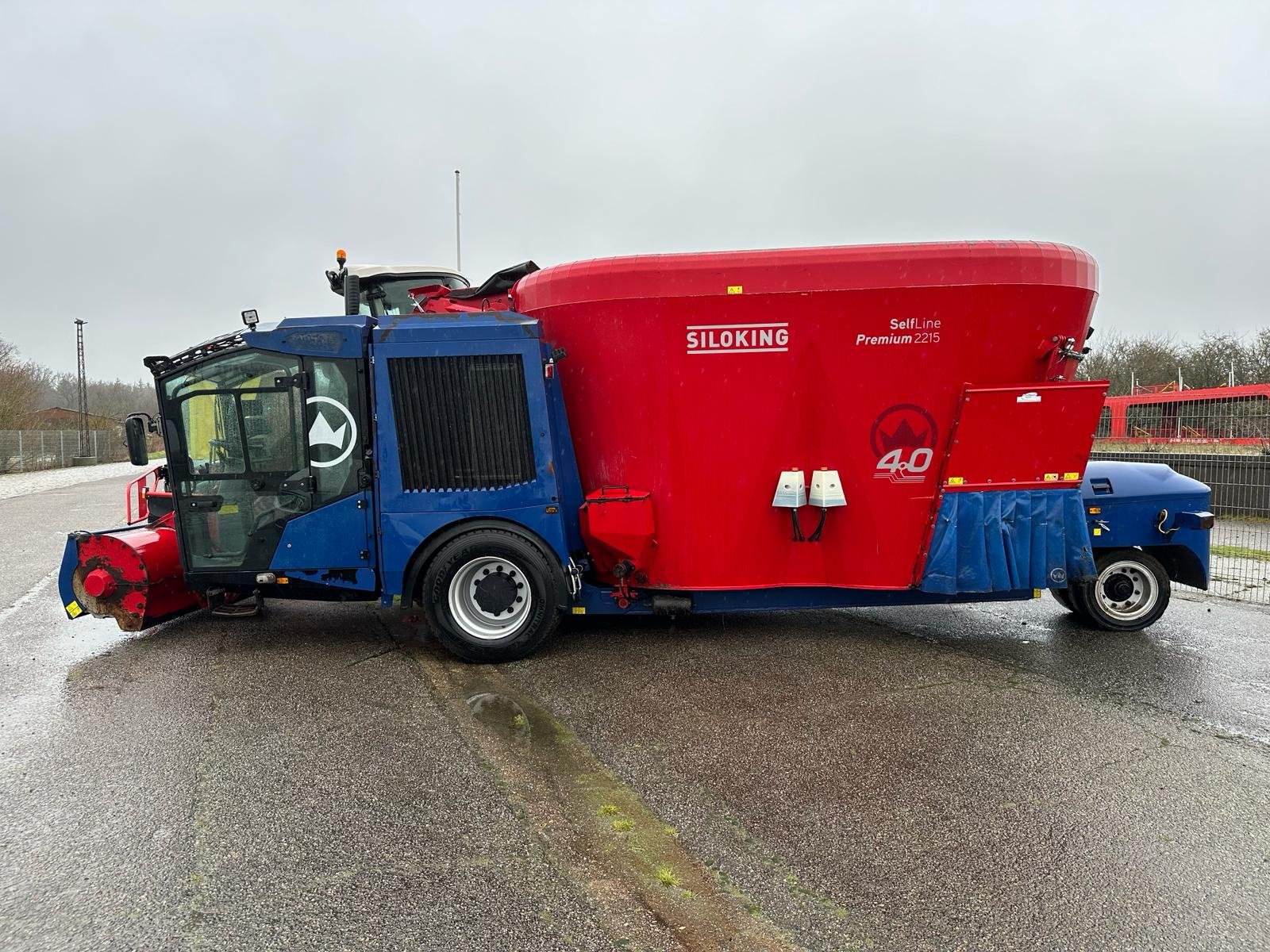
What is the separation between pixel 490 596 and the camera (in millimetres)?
5535

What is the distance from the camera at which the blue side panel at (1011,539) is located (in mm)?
5422

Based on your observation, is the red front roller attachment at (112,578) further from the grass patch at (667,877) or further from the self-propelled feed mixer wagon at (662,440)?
the grass patch at (667,877)

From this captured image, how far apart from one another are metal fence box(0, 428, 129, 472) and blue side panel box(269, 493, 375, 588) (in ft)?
94.1

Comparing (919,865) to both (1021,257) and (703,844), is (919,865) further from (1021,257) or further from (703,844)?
(1021,257)

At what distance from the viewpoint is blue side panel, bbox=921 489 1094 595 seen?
213 inches

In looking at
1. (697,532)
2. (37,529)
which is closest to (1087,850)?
(697,532)

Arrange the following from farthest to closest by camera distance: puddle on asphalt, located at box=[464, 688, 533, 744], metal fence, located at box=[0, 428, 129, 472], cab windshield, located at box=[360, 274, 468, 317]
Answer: metal fence, located at box=[0, 428, 129, 472], cab windshield, located at box=[360, 274, 468, 317], puddle on asphalt, located at box=[464, 688, 533, 744]

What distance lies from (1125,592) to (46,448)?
44.4 m

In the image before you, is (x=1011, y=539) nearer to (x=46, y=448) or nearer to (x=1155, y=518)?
(x=1155, y=518)

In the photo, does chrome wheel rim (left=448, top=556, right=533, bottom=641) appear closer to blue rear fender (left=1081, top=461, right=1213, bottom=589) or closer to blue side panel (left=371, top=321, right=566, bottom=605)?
blue side panel (left=371, top=321, right=566, bottom=605)

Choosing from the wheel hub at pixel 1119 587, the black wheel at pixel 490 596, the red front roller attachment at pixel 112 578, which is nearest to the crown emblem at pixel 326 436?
the black wheel at pixel 490 596

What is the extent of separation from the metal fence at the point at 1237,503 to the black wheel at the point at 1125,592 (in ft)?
11.9

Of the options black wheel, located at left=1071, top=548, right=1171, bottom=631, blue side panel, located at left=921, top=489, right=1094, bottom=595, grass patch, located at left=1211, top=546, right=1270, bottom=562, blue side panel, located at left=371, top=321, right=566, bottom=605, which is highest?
blue side panel, located at left=371, top=321, right=566, bottom=605

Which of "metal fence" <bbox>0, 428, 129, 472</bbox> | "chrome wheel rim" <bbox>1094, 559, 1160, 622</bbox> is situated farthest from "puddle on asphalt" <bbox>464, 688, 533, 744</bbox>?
"metal fence" <bbox>0, 428, 129, 472</bbox>
